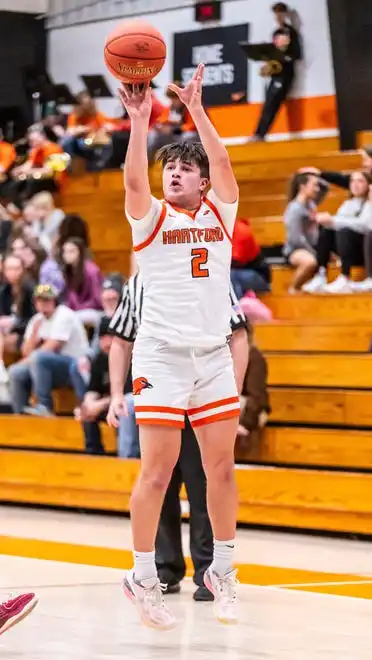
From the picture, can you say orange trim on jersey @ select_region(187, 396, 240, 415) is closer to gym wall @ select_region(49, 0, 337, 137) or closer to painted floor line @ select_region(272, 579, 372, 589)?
painted floor line @ select_region(272, 579, 372, 589)

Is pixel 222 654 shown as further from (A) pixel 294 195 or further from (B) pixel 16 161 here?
(B) pixel 16 161

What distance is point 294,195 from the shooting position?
29.3 ft

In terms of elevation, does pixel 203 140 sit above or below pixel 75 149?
below

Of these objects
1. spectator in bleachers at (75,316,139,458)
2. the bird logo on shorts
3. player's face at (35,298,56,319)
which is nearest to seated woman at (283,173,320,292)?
player's face at (35,298,56,319)

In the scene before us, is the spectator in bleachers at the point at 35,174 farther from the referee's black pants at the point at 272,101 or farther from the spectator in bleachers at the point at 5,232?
the referee's black pants at the point at 272,101

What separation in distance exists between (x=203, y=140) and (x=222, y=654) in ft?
5.15

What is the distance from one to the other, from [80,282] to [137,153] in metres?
5.31

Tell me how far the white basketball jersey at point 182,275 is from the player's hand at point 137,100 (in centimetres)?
28

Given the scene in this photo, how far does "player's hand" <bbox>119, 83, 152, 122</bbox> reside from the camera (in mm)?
3789

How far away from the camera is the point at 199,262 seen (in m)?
3.90

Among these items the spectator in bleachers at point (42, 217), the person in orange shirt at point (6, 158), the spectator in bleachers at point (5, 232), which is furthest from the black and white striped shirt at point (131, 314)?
the person in orange shirt at point (6, 158)

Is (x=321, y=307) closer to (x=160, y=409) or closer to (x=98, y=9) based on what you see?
(x=160, y=409)

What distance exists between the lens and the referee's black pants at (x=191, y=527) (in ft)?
15.7

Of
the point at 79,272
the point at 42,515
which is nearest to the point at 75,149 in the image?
the point at 79,272
